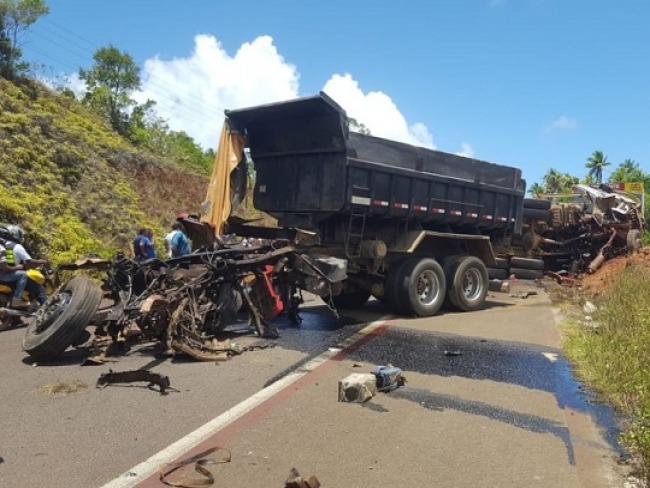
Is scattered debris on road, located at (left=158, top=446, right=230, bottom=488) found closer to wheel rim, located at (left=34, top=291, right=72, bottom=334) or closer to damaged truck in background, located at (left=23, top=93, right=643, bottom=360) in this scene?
damaged truck in background, located at (left=23, top=93, right=643, bottom=360)

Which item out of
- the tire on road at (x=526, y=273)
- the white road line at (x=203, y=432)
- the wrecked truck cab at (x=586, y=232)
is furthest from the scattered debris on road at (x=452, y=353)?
the wrecked truck cab at (x=586, y=232)

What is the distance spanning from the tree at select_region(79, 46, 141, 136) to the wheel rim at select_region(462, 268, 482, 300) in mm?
17781

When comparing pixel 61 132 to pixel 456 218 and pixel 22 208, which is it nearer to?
pixel 22 208

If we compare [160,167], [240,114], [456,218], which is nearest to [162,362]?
[240,114]

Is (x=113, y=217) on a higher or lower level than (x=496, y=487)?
higher

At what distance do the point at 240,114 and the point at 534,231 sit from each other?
8996mm

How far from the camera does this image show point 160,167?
20.7 meters

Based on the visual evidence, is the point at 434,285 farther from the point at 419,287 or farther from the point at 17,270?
the point at 17,270

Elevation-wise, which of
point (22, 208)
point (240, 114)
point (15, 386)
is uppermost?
point (240, 114)

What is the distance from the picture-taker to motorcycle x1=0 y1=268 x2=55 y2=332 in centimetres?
768

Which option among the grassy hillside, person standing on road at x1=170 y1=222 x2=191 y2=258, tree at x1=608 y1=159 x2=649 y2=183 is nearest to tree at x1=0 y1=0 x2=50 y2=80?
the grassy hillside

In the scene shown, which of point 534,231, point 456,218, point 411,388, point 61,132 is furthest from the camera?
point 61,132

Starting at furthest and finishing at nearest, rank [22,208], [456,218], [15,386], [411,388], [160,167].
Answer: [160,167] < [22,208] < [456,218] < [411,388] < [15,386]

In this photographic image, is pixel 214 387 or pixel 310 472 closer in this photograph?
pixel 310 472
